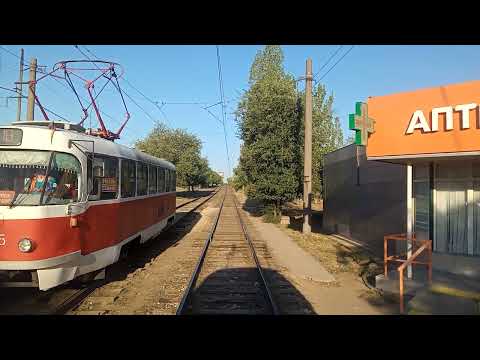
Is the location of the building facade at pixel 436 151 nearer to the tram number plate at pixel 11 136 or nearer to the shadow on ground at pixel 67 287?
the shadow on ground at pixel 67 287

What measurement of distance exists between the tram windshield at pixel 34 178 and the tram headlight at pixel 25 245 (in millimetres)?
575

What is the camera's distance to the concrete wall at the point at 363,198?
1256cm

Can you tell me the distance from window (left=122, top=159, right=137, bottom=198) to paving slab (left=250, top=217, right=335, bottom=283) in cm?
471

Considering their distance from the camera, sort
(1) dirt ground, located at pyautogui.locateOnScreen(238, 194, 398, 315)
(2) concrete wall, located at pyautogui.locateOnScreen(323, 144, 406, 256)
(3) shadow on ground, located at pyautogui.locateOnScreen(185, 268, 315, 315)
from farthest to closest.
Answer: (2) concrete wall, located at pyautogui.locateOnScreen(323, 144, 406, 256), (1) dirt ground, located at pyautogui.locateOnScreen(238, 194, 398, 315), (3) shadow on ground, located at pyautogui.locateOnScreen(185, 268, 315, 315)

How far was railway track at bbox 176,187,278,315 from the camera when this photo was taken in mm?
6766

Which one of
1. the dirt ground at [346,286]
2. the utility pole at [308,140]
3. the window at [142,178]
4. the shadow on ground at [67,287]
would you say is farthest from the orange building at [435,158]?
the utility pole at [308,140]

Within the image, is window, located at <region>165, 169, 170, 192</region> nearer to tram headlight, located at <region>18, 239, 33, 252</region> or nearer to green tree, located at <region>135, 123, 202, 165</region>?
tram headlight, located at <region>18, 239, 33, 252</region>

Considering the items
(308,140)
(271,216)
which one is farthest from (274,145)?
(271,216)

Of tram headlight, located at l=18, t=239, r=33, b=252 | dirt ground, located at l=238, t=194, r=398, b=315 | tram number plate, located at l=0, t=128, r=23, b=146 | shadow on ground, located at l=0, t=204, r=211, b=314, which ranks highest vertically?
tram number plate, located at l=0, t=128, r=23, b=146

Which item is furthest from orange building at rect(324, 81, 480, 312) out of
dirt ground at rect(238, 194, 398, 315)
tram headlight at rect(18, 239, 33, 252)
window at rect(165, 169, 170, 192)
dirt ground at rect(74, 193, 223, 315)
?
window at rect(165, 169, 170, 192)

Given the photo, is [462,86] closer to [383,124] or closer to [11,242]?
[383,124]

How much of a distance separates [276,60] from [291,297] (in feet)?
110

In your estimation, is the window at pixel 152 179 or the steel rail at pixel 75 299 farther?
the window at pixel 152 179
